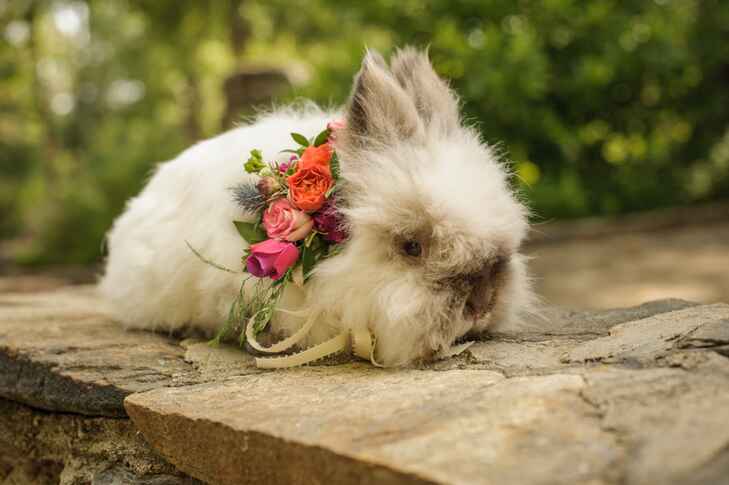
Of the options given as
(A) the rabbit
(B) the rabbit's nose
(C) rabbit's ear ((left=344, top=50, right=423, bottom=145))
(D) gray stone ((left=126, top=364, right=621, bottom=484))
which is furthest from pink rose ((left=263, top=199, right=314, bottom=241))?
(B) the rabbit's nose

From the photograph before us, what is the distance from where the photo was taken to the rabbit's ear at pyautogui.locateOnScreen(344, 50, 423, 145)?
2268 mm

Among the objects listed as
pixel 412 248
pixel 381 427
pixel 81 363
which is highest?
pixel 412 248

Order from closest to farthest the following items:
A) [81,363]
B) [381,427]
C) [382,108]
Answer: [381,427] → [382,108] → [81,363]

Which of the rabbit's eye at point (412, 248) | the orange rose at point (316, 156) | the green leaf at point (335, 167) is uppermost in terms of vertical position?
the orange rose at point (316, 156)

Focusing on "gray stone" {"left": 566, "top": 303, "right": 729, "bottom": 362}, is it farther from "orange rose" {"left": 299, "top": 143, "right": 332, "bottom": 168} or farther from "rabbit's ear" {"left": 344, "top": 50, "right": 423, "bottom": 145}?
"orange rose" {"left": 299, "top": 143, "right": 332, "bottom": 168}

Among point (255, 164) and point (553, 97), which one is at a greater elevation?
point (553, 97)

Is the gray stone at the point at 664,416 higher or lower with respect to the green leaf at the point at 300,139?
lower

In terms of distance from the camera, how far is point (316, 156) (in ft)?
7.89

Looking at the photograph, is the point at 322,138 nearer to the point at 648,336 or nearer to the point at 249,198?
the point at 249,198

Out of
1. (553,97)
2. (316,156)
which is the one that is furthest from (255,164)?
(553,97)

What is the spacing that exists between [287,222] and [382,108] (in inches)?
20.2

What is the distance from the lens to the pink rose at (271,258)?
2318 mm

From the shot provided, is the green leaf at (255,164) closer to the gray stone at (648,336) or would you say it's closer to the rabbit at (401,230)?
the rabbit at (401,230)

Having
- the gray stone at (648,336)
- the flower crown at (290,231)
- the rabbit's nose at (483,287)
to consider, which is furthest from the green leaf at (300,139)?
the gray stone at (648,336)
